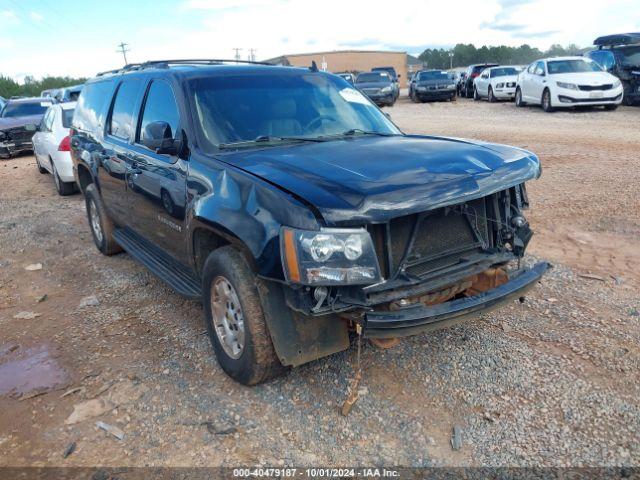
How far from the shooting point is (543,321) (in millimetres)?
4027

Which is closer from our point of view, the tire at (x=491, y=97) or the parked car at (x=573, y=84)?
the parked car at (x=573, y=84)

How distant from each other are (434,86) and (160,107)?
22541mm

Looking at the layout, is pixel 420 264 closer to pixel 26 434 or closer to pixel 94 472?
pixel 94 472

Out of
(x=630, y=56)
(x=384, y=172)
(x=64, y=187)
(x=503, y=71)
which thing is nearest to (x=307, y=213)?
(x=384, y=172)

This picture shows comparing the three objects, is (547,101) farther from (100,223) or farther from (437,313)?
(437,313)

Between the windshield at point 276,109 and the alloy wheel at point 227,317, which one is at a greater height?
the windshield at point 276,109

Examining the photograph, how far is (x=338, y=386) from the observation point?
11.1 ft

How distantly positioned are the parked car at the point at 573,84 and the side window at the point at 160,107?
1462cm

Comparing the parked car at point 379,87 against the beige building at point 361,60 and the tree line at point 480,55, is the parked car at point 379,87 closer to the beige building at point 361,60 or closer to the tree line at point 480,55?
the beige building at point 361,60

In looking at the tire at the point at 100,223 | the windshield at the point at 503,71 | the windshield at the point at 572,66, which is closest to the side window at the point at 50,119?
the tire at the point at 100,223

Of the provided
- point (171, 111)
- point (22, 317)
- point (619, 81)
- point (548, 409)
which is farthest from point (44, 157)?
point (619, 81)

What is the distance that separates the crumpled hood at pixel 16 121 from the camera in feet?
50.9

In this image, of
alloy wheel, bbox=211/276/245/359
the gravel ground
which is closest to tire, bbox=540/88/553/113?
the gravel ground

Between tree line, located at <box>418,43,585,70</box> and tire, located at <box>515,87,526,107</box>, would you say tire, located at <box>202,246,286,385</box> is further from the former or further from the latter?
tree line, located at <box>418,43,585,70</box>
